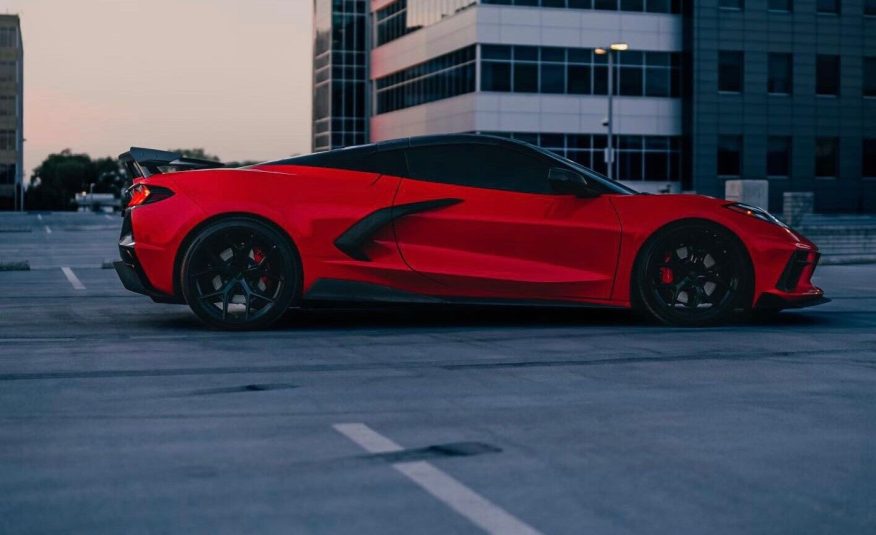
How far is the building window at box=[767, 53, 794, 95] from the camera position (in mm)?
61188

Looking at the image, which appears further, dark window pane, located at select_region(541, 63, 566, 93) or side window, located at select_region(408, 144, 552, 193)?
dark window pane, located at select_region(541, 63, 566, 93)

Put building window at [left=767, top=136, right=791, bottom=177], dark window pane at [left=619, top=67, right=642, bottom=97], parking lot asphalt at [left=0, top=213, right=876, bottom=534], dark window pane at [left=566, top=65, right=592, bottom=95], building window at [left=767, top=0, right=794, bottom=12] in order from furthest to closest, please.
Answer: building window at [left=767, top=136, right=791, bottom=177], building window at [left=767, top=0, right=794, bottom=12], dark window pane at [left=619, top=67, right=642, bottom=97], dark window pane at [left=566, top=65, right=592, bottom=95], parking lot asphalt at [left=0, top=213, right=876, bottom=534]

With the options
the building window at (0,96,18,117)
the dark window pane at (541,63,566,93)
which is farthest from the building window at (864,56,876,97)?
the building window at (0,96,18,117)

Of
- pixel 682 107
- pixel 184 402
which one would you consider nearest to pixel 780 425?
pixel 184 402

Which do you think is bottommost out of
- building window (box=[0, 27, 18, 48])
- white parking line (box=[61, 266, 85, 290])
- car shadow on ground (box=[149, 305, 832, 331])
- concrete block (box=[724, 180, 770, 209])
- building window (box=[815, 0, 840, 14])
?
car shadow on ground (box=[149, 305, 832, 331])

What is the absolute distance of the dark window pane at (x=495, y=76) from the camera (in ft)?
191

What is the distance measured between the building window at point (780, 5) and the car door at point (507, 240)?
5507 centimetres

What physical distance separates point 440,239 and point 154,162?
212 cm

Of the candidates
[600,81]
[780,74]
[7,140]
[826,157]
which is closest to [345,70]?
[600,81]

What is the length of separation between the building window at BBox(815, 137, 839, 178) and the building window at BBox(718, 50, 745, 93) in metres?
4.83

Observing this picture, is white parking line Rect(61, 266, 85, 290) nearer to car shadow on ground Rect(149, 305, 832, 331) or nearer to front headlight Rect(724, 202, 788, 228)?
car shadow on ground Rect(149, 305, 832, 331)

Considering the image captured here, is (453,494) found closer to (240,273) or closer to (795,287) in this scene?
(240,273)

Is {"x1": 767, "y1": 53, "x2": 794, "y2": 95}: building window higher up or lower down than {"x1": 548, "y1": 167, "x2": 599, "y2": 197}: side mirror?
higher up

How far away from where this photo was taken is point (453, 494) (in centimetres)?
398
